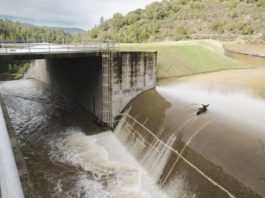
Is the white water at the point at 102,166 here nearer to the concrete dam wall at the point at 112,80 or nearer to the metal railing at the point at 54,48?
the concrete dam wall at the point at 112,80

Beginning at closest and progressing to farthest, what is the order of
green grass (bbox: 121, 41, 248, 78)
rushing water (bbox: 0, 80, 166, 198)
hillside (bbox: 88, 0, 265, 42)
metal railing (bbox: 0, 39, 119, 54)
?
rushing water (bbox: 0, 80, 166, 198) → metal railing (bbox: 0, 39, 119, 54) → green grass (bbox: 121, 41, 248, 78) → hillside (bbox: 88, 0, 265, 42)

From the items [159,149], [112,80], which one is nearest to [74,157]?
[159,149]

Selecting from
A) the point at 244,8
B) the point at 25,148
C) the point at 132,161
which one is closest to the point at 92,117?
the point at 25,148

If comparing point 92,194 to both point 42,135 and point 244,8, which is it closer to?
point 42,135

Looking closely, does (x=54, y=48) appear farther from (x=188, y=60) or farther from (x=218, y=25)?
(x=218, y=25)

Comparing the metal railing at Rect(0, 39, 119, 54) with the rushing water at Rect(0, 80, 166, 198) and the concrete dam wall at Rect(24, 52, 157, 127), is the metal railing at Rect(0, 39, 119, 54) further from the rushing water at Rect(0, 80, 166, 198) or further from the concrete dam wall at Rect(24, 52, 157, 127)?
the rushing water at Rect(0, 80, 166, 198)

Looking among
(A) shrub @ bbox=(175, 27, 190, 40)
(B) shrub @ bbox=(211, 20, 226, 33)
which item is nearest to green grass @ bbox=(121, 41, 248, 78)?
(A) shrub @ bbox=(175, 27, 190, 40)

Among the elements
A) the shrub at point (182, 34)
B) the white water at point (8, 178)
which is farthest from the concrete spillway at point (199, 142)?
the shrub at point (182, 34)
